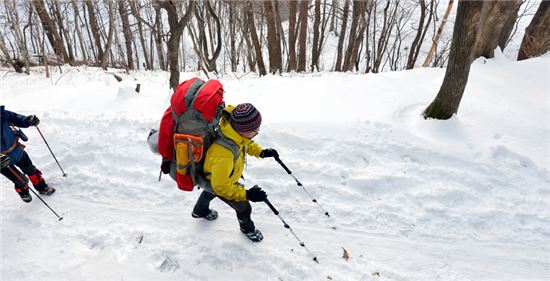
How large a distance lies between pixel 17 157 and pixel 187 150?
110 inches

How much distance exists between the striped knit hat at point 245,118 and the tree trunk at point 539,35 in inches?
307

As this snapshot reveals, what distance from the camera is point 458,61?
4.81 metres

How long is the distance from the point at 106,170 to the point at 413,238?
14.4ft

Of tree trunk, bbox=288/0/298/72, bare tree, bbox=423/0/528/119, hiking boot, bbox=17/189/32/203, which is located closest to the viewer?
hiking boot, bbox=17/189/32/203

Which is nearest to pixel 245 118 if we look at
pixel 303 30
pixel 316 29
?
pixel 303 30

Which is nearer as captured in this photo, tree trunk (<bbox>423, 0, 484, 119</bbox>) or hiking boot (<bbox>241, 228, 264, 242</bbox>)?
hiking boot (<bbox>241, 228, 264, 242</bbox>)

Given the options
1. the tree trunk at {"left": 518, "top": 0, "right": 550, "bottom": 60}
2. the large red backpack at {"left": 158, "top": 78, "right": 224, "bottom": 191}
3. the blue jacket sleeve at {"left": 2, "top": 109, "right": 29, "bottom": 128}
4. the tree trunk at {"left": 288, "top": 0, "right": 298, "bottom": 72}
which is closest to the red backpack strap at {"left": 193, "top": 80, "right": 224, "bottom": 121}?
the large red backpack at {"left": 158, "top": 78, "right": 224, "bottom": 191}

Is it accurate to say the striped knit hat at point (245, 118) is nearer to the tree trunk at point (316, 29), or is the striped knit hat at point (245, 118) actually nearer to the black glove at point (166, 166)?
the black glove at point (166, 166)

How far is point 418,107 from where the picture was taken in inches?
228

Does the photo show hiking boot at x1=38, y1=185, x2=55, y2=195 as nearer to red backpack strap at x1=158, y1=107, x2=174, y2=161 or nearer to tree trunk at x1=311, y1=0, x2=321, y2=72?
red backpack strap at x1=158, y1=107, x2=174, y2=161

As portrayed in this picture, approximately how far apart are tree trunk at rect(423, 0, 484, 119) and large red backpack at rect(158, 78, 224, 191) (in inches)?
146

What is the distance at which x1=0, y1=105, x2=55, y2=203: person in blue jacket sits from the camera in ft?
12.8

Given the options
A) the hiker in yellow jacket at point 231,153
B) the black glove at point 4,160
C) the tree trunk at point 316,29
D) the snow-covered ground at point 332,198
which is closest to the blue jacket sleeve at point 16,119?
the black glove at point 4,160

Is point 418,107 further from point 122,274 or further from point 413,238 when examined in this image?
point 122,274
